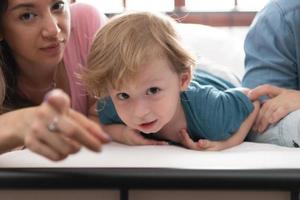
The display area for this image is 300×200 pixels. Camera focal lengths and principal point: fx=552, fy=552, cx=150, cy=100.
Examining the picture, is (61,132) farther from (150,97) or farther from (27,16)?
(27,16)

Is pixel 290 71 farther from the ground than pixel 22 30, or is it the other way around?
pixel 22 30

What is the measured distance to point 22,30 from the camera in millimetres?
1345

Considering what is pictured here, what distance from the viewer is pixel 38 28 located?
1328 millimetres

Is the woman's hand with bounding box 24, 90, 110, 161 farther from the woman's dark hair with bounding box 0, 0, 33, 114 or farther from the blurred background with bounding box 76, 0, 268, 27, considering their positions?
the blurred background with bounding box 76, 0, 268, 27

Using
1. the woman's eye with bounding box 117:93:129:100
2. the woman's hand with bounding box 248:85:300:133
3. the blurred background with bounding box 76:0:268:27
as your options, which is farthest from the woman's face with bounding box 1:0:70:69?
the blurred background with bounding box 76:0:268:27

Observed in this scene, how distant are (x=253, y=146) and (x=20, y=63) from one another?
0.68 meters

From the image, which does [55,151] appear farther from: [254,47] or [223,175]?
[254,47]

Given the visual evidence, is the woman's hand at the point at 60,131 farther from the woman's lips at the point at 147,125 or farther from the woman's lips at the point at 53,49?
the woman's lips at the point at 53,49

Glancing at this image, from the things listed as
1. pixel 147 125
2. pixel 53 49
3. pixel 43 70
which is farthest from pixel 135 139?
pixel 43 70

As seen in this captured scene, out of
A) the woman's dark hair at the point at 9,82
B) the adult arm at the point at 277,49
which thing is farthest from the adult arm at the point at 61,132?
the adult arm at the point at 277,49

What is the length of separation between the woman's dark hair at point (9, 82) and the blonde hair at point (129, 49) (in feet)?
0.83

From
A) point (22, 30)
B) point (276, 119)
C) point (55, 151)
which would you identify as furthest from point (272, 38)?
point (55, 151)

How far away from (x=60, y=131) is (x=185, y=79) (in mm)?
590

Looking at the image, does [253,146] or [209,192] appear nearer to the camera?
[209,192]
